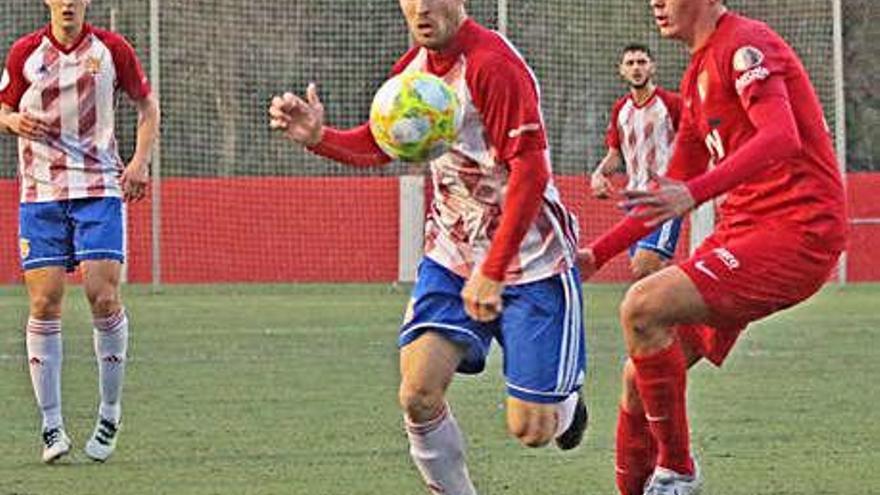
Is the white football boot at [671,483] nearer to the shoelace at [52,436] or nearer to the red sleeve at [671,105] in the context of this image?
the shoelace at [52,436]

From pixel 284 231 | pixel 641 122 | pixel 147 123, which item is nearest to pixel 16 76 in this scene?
pixel 147 123

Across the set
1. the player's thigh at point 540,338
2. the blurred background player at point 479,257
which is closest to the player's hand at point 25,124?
the blurred background player at point 479,257

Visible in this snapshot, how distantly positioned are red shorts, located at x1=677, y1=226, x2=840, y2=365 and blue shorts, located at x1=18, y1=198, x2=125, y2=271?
3.31 metres

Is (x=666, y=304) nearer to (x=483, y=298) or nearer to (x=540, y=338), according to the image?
(x=540, y=338)

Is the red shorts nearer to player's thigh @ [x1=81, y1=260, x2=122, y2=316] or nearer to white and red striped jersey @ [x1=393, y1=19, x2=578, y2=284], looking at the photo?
white and red striped jersey @ [x1=393, y1=19, x2=578, y2=284]

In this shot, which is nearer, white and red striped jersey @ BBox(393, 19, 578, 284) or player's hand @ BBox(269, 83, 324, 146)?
white and red striped jersey @ BBox(393, 19, 578, 284)

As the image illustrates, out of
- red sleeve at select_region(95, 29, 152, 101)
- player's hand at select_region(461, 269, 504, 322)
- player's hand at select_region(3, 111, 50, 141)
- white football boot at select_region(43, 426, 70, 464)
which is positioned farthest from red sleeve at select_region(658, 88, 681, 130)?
player's hand at select_region(461, 269, 504, 322)

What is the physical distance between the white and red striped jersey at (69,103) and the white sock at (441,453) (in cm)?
345

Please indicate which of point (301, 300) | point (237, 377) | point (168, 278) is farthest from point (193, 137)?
point (237, 377)

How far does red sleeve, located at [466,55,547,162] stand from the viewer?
23.3ft

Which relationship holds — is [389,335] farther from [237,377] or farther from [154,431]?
[154,431]

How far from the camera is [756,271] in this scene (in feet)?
25.5

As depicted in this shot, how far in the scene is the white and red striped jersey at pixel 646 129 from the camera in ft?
51.6

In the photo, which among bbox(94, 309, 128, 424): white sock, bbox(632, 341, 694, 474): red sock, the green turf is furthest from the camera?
bbox(94, 309, 128, 424): white sock
